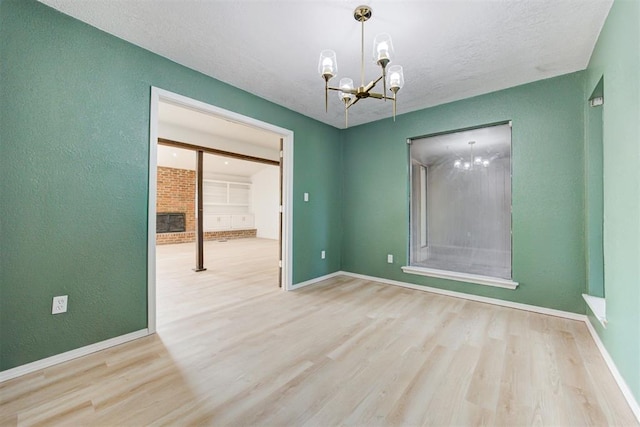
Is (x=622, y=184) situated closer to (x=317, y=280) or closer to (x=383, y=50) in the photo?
(x=383, y=50)

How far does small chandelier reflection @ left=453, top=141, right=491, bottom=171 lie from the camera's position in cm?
325

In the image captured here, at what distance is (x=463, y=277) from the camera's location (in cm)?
325

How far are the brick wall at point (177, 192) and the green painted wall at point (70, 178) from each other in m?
6.28

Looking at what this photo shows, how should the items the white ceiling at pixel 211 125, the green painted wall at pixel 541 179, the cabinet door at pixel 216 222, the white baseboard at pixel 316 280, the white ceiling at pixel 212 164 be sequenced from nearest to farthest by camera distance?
the green painted wall at pixel 541 179 < the white baseboard at pixel 316 280 < the white ceiling at pixel 211 125 < the white ceiling at pixel 212 164 < the cabinet door at pixel 216 222

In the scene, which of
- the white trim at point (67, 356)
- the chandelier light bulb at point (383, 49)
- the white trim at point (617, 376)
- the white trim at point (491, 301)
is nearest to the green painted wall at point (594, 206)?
the white trim at point (491, 301)

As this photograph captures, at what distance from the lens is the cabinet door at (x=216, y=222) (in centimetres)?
902

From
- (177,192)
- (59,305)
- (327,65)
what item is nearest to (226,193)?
(177,192)

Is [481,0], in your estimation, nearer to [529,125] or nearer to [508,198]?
[529,125]

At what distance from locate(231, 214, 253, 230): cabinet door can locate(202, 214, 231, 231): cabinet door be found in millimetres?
192

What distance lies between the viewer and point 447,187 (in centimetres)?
356

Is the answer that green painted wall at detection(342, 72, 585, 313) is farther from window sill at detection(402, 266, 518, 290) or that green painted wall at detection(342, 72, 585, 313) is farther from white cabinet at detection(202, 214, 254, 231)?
white cabinet at detection(202, 214, 254, 231)

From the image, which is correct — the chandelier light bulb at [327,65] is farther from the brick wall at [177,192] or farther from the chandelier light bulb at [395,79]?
the brick wall at [177,192]

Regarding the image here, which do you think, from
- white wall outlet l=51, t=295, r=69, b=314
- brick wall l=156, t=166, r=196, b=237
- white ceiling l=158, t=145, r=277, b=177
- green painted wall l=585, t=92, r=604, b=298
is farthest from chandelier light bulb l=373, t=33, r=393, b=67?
brick wall l=156, t=166, r=196, b=237

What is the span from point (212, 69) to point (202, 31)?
56cm
